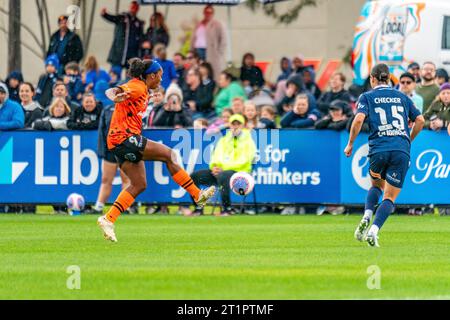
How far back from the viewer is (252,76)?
3256 centimetres

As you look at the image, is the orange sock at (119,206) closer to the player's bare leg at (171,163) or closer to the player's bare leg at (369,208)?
the player's bare leg at (171,163)

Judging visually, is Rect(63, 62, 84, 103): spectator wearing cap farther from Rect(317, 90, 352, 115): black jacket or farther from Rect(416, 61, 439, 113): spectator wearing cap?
Rect(416, 61, 439, 113): spectator wearing cap

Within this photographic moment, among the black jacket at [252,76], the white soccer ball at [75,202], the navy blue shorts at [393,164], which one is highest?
the black jacket at [252,76]

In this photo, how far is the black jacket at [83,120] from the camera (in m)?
25.8

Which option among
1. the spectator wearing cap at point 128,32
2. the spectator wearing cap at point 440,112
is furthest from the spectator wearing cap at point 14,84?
the spectator wearing cap at point 440,112

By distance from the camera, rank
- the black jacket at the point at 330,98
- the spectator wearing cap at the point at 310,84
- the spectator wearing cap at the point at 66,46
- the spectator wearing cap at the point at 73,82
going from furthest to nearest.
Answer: the spectator wearing cap at the point at 66,46
the spectator wearing cap at the point at 310,84
the spectator wearing cap at the point at 73,82
the black jacket at the point at 330,98

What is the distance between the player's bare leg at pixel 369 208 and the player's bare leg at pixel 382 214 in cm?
15

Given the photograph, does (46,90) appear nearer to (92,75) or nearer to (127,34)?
(92,75)

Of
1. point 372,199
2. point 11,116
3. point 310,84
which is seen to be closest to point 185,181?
point 372,199

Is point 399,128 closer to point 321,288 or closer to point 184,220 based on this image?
point 321,288

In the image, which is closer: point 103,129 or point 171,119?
point 103,129

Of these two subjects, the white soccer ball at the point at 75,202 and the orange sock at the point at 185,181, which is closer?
the orange sock at the point at 185,181

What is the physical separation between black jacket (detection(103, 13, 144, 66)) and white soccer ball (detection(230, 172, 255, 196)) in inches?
365

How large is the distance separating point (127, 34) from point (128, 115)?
14784mm
